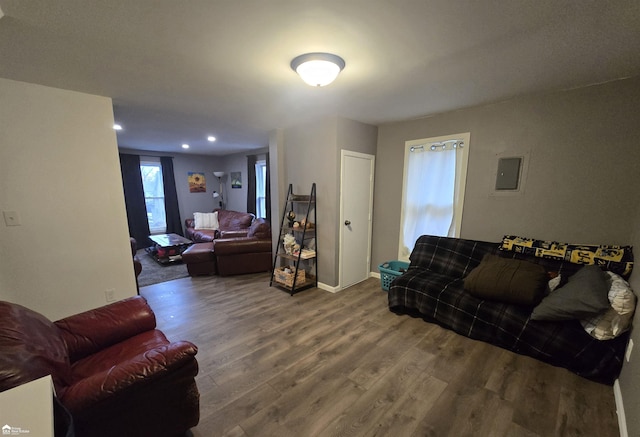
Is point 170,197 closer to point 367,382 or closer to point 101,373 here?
point 101,373

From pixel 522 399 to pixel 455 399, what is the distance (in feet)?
1.49

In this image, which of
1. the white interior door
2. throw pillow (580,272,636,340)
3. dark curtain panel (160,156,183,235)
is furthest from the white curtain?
dark curtain panel (160,156,183,235)

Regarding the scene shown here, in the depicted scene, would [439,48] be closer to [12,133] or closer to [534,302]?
[534,302]

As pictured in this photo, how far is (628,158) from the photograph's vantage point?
206cm

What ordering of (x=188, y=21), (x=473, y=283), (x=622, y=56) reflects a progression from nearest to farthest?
1. (x=188, y=21)
2. (x=622, y=56)
3. (x=473, y=283)

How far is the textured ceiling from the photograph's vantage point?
1229 mm

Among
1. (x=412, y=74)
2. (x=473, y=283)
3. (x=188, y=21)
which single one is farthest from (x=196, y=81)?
(x=473, y=283)

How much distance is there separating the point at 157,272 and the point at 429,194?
15.0 feet

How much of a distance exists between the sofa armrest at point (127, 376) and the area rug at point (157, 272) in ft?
9.86

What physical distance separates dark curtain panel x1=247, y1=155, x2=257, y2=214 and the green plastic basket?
3.75m

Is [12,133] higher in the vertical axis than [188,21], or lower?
lower

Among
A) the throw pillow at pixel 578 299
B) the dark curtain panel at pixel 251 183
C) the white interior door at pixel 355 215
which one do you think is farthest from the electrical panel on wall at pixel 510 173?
the dark curtain panel at pixel 251 183

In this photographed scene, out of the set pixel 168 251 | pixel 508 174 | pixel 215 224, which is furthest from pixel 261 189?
pixel 508 174

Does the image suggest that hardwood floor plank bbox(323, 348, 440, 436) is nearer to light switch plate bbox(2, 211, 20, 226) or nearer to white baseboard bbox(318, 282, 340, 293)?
white baseboard bbox(318, 282, 340, 293)
